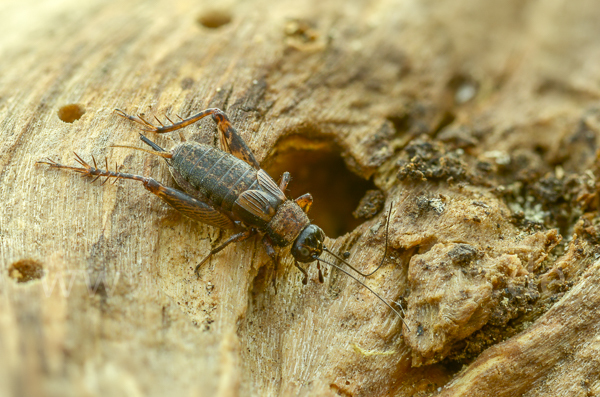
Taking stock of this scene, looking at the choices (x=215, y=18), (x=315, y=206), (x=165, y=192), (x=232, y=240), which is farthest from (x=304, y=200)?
(x=215, y=18)

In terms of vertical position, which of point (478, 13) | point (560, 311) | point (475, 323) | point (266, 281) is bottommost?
point (560, 311)

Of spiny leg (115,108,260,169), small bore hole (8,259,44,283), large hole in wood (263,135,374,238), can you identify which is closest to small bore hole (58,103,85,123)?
spiny leg (115,108,260,169)

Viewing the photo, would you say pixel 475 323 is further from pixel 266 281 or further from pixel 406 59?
pixel 406 59

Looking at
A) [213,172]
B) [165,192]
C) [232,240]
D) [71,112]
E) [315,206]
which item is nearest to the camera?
[165,192]

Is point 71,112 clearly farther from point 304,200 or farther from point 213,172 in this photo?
point 304,200

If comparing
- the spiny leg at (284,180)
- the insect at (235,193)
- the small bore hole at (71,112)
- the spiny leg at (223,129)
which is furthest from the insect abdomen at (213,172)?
the small bore hole at (71,112)

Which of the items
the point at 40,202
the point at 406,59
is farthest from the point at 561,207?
the point at 40,202
